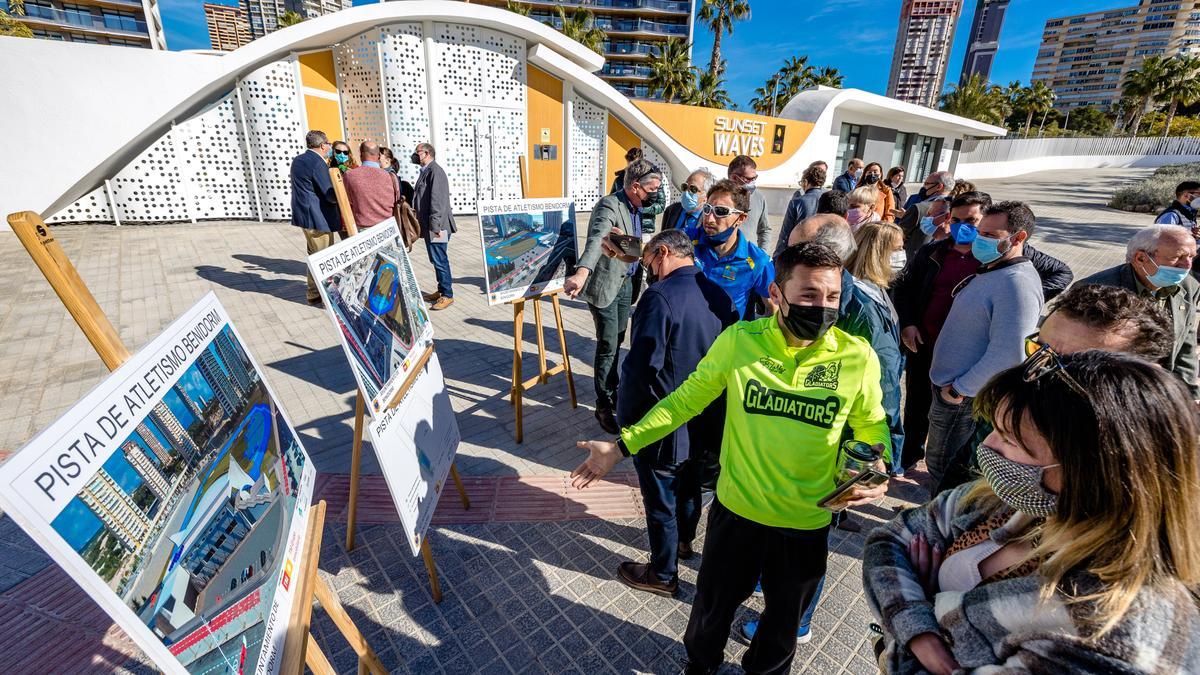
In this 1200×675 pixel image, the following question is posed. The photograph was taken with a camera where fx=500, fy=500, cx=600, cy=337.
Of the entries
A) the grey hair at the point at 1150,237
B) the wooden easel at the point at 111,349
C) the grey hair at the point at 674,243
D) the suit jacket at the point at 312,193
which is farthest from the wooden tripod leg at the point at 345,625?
the suit jacket at the point at 312,193

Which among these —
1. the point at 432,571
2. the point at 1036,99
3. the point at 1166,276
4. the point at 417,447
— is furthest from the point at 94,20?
the point at 1036,99

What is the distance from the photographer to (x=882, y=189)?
23.3 feet

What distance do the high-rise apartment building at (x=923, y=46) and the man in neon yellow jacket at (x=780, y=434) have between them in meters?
176

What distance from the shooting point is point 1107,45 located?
120m

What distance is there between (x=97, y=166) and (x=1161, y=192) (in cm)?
3468

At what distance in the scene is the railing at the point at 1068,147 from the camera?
1410 inches

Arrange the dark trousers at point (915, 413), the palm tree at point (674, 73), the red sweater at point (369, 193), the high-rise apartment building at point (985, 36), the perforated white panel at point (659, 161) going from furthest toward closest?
the high-rise apartment building at point (985, 36) → the palm tree at point (674, 73) → the perforated white panel at point (659, 161) → the red sweater at point (369, 193) → the dark trousers at point (915, 413)

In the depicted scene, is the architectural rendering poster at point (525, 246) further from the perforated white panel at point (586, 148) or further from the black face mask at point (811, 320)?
the perforated white panel at point (586, 148)

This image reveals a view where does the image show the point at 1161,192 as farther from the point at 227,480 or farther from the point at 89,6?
the point at 89,6

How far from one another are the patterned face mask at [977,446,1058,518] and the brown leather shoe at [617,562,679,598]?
1.98 m

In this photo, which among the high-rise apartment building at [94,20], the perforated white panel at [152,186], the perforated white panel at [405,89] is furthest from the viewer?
the high-rise apartment building at [94,20]

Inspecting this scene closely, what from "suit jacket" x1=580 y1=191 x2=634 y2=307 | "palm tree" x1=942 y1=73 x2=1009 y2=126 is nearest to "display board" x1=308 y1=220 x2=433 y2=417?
"suit jacket" x1=580 y1=191 x2=634 y2=307

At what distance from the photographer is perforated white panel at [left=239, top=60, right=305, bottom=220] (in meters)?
11.7

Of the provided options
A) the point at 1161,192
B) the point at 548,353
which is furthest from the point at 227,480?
the point at 1161,192
